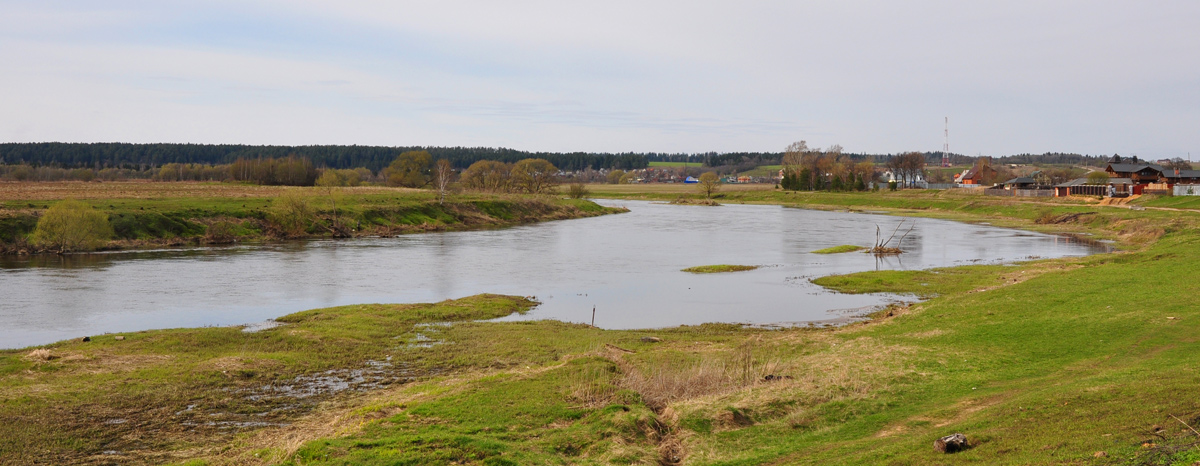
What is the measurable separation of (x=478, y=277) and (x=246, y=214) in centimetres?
2993

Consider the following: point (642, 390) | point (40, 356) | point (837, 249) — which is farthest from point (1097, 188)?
point (40, 356)

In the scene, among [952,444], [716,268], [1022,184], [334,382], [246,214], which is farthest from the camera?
[1022,184]

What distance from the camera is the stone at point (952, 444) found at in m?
9.59

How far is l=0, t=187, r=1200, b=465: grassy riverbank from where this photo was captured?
34.8ft

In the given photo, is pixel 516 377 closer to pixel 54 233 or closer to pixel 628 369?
pixel 628 369

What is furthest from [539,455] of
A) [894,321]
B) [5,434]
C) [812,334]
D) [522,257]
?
[522,257]

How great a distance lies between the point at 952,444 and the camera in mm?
9602

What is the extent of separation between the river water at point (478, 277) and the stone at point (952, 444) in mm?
15546

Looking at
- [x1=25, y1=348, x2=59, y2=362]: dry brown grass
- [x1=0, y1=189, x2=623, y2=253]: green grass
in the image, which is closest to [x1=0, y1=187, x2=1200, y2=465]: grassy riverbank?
[x1=25, y1=348, x2=59, y2=362]: dry brown grass

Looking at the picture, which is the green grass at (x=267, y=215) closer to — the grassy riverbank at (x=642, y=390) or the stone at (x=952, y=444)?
the grassy riverbank at (x=642, y=390)

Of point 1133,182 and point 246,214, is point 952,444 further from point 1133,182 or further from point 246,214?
point 1133,182

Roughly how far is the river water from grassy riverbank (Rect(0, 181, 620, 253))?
15.4 ft

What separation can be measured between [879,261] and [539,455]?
122 feet

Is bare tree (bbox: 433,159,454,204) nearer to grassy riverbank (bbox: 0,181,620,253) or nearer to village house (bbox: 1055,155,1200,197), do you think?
grassy riverbank (bbox: 0,181,620,253)
